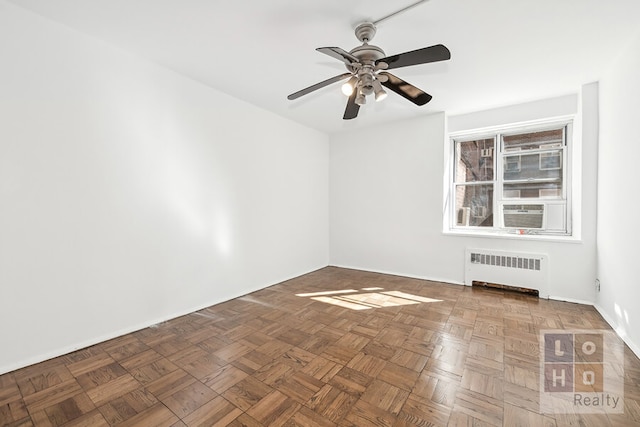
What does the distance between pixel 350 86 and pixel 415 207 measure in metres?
2.53

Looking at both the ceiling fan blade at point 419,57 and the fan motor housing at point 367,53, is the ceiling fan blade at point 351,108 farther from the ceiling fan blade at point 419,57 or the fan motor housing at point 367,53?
the ceiling fan blade at point 419,57

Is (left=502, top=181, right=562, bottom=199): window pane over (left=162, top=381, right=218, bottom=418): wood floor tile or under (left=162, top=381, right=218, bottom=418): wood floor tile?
over

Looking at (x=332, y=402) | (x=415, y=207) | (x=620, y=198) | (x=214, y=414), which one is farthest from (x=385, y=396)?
(x=415, y=207)

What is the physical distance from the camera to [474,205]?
388 centimetres

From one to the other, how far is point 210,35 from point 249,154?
146cm

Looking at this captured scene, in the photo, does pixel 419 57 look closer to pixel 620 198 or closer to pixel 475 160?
pixel 620 198

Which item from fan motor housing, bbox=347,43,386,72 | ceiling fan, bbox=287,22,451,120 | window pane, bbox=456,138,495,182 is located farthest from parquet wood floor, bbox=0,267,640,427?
fan motor housing, bbox=347,43,386,72

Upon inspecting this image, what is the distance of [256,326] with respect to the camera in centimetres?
246

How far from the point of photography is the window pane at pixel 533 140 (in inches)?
133

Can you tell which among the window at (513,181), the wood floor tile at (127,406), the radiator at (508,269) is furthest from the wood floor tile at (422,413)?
the window at (513,181)

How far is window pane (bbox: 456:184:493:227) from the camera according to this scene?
3.76 meters

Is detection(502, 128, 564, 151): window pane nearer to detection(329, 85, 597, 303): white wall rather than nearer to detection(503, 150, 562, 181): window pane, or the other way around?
detection(503, 150, 562, 181): window pane

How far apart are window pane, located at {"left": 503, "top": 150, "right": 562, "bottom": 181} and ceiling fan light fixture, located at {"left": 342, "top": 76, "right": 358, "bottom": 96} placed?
9.36 feet

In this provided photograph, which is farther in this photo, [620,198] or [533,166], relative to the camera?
[533,166]
